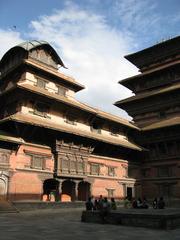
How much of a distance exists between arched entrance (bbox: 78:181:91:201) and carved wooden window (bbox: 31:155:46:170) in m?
4.80

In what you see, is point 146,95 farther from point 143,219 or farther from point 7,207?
point 143,219

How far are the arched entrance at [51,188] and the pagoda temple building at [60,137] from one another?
0.10ft

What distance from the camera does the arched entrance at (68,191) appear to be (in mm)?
24994

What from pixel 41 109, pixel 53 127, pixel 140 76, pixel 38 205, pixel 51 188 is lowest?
pixel 38 205

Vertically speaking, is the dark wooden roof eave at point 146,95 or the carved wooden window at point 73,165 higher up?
the dark wooden roof eave at point 146,95

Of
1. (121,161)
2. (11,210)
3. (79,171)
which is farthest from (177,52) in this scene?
(11,210)

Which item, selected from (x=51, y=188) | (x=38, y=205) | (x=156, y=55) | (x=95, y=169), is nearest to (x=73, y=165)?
(x=51, y=188)

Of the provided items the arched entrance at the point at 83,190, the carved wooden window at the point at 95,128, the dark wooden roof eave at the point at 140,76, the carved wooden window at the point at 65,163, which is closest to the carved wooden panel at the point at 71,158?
the carved wooden window at the point at 65,163

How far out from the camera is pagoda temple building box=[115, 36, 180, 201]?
99.1 feet

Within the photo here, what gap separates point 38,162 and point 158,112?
57.7 feet

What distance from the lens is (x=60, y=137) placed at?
79.4ft

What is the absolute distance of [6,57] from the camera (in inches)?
1195

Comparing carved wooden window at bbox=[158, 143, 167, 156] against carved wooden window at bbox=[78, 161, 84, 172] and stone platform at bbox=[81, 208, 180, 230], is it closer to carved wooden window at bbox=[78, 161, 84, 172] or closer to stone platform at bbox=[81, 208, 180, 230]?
carved wooden window at bbox=[78, 161, 84, 172]

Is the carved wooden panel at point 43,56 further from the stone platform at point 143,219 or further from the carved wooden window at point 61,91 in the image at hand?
the stone platform at point 143,219
